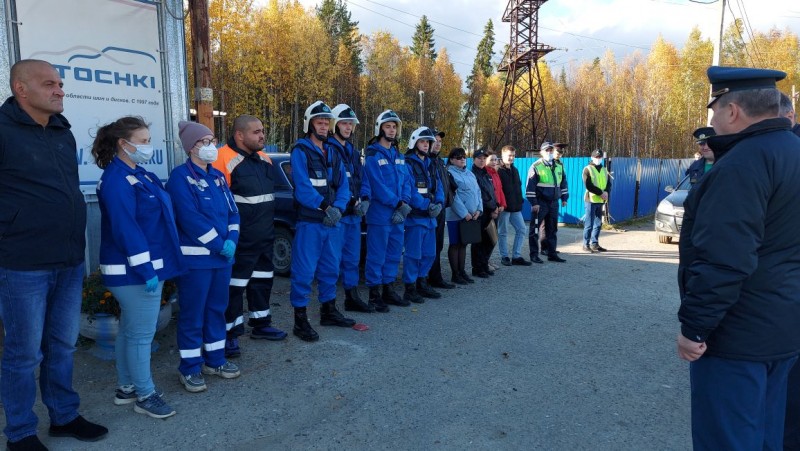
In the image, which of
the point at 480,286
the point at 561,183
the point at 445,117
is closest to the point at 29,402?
the point at 480,286

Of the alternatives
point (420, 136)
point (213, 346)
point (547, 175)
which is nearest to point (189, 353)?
point (213, 346)

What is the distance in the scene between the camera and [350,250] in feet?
18.3

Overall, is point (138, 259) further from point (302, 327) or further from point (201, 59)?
point (201, 59)

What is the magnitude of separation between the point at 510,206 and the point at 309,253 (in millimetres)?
4804

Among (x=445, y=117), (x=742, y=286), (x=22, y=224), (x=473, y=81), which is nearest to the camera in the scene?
(x=742, y=286)

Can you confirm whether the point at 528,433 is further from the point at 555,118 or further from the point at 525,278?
the point at 555,118

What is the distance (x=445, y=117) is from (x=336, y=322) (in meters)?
48.0

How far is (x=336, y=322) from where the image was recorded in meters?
5.40

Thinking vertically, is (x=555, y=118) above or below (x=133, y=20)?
above

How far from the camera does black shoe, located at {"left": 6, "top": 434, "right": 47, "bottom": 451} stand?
2.92 metres

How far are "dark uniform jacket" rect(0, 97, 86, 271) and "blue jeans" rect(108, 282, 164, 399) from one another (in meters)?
0.45

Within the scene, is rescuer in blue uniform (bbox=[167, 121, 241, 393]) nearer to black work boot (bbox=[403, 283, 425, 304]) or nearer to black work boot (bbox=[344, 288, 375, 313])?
black work boot (bbox=[344, 288, 375, 313])

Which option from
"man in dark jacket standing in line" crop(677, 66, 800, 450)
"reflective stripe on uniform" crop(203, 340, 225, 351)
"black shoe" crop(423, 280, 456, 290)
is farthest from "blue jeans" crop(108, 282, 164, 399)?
"black shoe" crop(423, 280, 456, 290)

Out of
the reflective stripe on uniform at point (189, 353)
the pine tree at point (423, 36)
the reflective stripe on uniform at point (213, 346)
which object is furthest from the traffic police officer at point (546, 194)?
the pine tree at point (423, 36)
